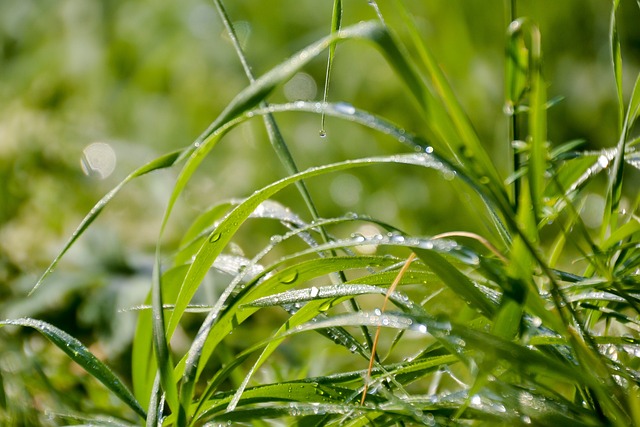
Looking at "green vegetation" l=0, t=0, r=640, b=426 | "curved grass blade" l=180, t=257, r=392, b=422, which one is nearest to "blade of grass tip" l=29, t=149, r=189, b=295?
"green vegetation" l=0, t=0, r=640, b=426

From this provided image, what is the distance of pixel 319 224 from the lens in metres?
0.67

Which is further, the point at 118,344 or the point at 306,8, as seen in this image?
the point at 306,8

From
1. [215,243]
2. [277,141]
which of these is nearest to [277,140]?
[277,141]

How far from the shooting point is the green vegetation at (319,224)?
63cm

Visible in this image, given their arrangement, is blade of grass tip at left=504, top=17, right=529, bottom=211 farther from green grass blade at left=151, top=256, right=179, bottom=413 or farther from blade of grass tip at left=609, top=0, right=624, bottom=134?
green grass blade at left=151, top=256, right=179, bottom=413

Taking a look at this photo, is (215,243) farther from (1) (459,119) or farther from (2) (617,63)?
(2) (617,63)

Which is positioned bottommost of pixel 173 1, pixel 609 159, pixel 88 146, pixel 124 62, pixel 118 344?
pixel 118 344

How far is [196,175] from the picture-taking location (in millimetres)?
2699

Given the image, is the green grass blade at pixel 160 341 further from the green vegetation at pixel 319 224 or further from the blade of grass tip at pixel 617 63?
the blade of grass tip at pixel 617 63

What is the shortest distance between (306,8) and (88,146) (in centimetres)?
104

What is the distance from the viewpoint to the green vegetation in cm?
63

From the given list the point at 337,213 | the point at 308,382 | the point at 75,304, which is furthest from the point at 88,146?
the point at 308,382

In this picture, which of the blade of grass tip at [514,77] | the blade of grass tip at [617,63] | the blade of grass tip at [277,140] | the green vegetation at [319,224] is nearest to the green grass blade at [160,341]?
the green vegetation at [319,224]

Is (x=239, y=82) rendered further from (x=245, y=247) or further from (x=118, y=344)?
(x=118, y=344)
